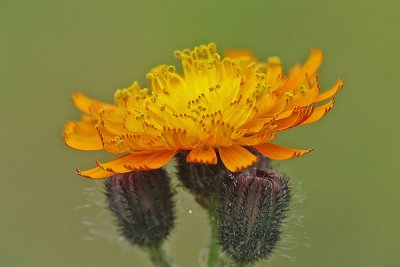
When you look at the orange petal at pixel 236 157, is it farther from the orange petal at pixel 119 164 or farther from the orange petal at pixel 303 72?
the orange petal at pixel 303 72

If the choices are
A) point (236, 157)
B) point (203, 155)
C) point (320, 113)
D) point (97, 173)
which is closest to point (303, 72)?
point (320, 113)

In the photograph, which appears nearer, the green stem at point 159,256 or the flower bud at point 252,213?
the flower bud at point 252,213

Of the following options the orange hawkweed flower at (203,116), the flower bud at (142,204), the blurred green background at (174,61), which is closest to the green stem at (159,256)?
the flower bud at (142,204)

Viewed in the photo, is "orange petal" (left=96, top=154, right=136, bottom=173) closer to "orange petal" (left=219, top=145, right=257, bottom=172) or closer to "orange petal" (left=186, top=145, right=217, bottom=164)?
"orange petal" (left=186, top=145, right=217, bottom=164)

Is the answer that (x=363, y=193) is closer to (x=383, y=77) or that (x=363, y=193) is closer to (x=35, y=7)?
(x=383, y=77)

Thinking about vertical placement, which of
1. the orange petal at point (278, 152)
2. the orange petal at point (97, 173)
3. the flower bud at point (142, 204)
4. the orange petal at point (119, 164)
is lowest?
the flower bud at point (142, 204)

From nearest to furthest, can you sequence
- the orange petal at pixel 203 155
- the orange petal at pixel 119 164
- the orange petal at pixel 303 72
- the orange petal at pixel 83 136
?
the orange petal at pixel 203 155 < the orange petal at pixel 119 164 < the orange petal at pixel 83 136 < the orange petal at pixel 303 72
